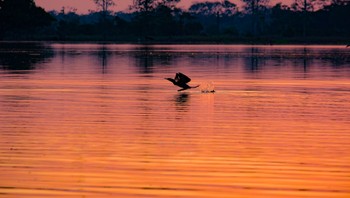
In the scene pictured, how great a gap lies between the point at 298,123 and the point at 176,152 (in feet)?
20.6

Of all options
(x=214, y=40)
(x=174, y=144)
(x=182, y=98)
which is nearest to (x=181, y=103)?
(x=182, y=98)

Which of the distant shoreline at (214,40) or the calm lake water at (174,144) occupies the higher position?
the distant shoreline at (214,40)

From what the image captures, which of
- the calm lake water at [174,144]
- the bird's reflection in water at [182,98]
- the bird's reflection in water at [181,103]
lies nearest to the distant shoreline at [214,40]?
the bird's reflection in water at [182,98]

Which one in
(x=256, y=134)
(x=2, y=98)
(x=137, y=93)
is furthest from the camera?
(x=137, y=93)

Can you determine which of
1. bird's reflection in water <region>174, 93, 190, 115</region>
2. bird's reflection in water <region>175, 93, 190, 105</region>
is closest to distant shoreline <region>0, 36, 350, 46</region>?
bird's reflection in water <region>175, 93, 190, 105</region>

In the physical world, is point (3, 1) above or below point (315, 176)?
above

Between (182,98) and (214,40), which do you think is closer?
(182,98)

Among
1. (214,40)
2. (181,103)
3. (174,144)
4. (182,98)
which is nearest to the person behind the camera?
(174,144)

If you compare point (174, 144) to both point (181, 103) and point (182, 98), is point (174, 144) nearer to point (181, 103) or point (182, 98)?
point (181, 103)

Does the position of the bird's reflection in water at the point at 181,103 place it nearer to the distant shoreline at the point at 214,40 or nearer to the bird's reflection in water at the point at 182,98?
the bird's reflection in water at the point at 182,98

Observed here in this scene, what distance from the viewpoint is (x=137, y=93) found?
33.2m

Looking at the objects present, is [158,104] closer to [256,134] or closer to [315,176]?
[256,134]

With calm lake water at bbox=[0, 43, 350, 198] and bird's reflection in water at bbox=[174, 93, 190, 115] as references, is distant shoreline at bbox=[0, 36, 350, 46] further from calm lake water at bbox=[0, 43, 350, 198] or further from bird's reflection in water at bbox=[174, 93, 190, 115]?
calm lake water at bbox=[0, 43, 350, 198]

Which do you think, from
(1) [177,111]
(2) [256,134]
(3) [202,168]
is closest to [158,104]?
(1) [177,111]
